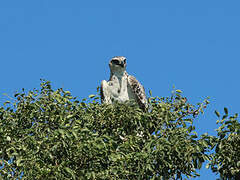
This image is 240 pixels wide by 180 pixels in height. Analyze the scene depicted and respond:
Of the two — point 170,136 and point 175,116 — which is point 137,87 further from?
point 170,136

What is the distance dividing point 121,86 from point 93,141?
5728mm

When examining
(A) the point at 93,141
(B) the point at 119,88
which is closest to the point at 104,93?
(B) the point at 119,88

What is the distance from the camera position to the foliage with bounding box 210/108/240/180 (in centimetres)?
2630

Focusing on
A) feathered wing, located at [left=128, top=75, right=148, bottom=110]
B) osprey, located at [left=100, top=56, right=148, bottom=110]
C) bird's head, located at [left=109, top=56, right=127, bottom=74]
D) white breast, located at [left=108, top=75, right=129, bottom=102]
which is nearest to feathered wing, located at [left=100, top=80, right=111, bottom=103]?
osprey, located at [left=100, top=56, right=148, bottom=110]

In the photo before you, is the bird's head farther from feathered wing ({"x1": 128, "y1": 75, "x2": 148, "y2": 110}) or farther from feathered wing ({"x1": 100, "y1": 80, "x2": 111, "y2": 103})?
feathered wing ({"x1": 100, "y1": 80, "x2": 111, "y2": 103})

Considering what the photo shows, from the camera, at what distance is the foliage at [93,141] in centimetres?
2583

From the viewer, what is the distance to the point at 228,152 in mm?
26531

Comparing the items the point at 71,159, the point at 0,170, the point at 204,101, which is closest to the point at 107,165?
the point at 71,159

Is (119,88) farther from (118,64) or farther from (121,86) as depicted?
(118,64)

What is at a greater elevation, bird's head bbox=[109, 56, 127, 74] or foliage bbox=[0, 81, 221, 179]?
bird's head bbox=[109, 56, 127, 74]

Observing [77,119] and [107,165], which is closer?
[107,165]

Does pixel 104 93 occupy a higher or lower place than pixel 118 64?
lower

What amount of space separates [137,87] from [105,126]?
9.68 ft

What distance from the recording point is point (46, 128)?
2795 cm
